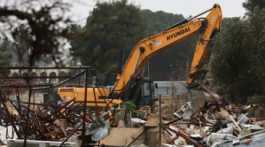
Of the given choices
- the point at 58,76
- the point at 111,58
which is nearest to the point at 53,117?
the point at 58,76

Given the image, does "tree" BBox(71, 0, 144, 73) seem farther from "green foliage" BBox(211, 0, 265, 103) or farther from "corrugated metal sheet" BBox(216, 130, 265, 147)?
"corrugated metal sheet" BBox(216, 130, 265, 147)

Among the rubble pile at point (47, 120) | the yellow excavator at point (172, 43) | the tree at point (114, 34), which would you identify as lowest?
the rubble pile at point (47, 120)

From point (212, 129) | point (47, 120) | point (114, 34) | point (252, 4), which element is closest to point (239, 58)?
point (252, 4)

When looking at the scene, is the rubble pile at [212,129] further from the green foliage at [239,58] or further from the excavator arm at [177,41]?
the green foliage at [239,58]

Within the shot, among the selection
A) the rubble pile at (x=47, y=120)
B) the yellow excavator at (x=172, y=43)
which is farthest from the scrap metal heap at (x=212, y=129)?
the rubble pile at (x=47, y=120)

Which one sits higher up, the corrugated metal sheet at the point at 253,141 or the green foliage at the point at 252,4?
the green foliage at the point at 252,4

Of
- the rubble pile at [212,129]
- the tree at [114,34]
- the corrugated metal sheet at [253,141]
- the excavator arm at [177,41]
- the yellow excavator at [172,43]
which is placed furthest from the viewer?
the tree at [114,34]

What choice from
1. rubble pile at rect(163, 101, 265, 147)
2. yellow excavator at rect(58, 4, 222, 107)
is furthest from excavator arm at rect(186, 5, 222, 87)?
rubble pile at rect(163, 101, 265, 147)

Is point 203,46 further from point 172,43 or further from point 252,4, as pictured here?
point 252,4

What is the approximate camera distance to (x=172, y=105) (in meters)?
25.5

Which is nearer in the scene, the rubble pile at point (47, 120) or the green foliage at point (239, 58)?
the rubble pile at point (47, 120)

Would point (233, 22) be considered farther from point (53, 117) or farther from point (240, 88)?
point (53, 117)

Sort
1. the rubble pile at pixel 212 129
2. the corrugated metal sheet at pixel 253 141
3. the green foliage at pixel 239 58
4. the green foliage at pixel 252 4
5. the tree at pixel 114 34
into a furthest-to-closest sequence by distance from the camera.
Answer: the tree at pixel 114 34 → the green foliage at pixel 252 4 → the green foliage at pixel 239 58 → the rubble pile at pixel 212 129 → the corrugated metal sheet at pixel 253 141

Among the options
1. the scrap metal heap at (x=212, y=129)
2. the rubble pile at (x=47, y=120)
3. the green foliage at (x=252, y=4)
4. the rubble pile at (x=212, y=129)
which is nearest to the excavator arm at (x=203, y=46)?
the scrap metal heap at (x=212, y=129)
